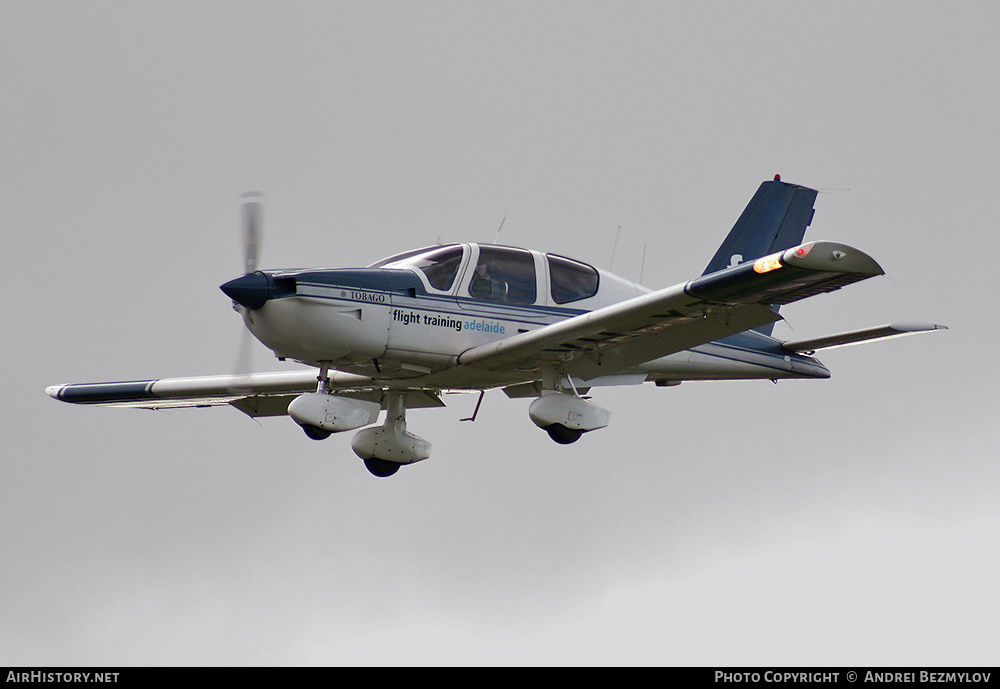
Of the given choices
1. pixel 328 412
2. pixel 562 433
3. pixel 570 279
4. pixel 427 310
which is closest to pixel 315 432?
pixel 328 412

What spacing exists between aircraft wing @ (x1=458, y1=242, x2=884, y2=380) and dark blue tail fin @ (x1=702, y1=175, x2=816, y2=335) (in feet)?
12.1

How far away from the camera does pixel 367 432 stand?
18.3 m

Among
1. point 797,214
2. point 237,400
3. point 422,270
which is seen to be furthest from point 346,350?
point 797,214

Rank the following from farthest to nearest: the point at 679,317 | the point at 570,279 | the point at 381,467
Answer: the point at 381,467
the point at 570,279
the point at 679,317

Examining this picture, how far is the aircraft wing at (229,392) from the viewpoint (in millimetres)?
18688

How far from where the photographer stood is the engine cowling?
1508 centimetres

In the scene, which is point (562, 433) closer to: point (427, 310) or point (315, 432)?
point (427, 310)

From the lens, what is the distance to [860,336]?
16.4 meters

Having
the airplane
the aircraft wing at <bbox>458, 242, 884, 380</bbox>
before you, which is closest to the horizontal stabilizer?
the airplane

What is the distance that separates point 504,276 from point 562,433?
6.89 ft

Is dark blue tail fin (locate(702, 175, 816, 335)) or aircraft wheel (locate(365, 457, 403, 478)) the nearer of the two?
aircraft wheel (locate(365, 457, 403, 478))

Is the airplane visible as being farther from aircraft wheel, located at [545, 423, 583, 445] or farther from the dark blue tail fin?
the dark blue tail fin
